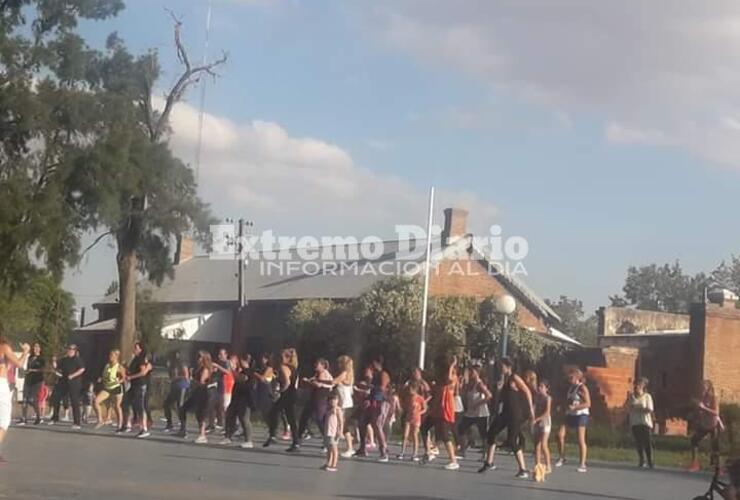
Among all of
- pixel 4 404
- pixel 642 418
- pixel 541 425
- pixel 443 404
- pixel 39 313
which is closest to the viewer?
pixel 4 404

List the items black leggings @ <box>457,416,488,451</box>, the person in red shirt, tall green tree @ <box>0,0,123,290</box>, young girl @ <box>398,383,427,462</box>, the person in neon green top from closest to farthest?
the person in red shirt, young girl @ <box>398,383,427,462</box>, black leggings @ <box>457,416,488,451</box>, the person in neon green top, tall green tree @ <box>0,0,123,290</box>

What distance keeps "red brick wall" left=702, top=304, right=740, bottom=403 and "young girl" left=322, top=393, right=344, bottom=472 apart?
24698mm

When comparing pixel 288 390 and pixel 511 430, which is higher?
pixel 288 390

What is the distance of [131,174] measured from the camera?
36688mm

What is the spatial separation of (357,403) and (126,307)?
58.8 ft

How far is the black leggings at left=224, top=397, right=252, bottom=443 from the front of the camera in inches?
827

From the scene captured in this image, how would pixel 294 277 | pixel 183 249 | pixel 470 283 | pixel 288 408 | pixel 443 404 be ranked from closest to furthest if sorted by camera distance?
pixel 443 404, pixel 288 408, pixel 183 249, pixel 470 283, pixel 294 277

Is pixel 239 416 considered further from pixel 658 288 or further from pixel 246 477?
pixel 658 288

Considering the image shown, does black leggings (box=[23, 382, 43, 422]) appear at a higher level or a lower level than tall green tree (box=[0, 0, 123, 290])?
lower

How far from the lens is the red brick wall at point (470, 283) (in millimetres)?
49375

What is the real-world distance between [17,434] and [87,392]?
202 inches

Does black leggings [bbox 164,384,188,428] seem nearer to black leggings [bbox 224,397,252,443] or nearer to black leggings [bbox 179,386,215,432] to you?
black leggings [bbox 179,386,215,432]

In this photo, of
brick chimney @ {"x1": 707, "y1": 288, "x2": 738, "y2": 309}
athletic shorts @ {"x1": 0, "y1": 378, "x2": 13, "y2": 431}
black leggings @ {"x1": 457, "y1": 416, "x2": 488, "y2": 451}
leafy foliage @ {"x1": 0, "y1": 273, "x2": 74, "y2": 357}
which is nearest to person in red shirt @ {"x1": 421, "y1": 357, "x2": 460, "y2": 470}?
black leggings @ {"x1": 457, "y1": 416, "x2": 488, "y2": 451}

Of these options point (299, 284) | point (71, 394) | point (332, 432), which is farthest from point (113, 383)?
point (299, 284)
